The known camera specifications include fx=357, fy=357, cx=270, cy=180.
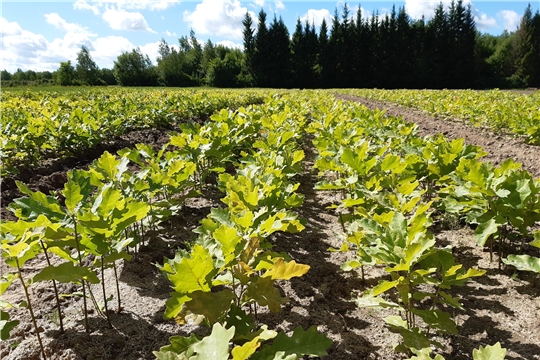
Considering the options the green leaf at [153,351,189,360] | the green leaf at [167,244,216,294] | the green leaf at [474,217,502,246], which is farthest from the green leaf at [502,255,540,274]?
the green leaf at [153,351,189,360]

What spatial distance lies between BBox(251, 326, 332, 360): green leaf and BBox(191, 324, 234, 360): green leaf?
0.90 ft

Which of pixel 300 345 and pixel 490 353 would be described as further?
pixel 300 345

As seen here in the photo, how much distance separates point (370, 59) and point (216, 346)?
59.9m

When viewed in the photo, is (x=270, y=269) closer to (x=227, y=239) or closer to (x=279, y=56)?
(x=227, y=239)

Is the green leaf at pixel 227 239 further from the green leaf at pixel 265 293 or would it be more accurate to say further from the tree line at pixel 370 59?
the tree line at pixel 370 59

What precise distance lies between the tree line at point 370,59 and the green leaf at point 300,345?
53.7 m

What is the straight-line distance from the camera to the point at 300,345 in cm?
134

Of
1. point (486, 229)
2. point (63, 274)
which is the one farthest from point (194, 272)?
point (486, 229)

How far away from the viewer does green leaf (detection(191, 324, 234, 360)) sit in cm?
108

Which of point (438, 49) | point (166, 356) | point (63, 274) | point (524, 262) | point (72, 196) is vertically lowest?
point (524, 262)

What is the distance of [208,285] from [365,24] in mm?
→ 64023

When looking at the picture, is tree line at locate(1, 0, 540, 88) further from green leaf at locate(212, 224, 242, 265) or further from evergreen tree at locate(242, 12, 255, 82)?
green leaf at locate(212, 224, 242, 265)

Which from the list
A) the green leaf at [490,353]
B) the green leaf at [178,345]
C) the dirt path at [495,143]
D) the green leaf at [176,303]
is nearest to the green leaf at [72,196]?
the green leaf at [176,303]

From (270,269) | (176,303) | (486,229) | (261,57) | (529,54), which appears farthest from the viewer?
(261,57)
